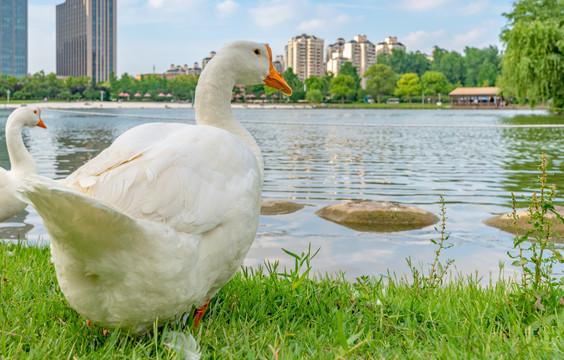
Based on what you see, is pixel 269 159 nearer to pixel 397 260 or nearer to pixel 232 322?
pixel 397 260

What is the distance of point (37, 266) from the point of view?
3.80 m

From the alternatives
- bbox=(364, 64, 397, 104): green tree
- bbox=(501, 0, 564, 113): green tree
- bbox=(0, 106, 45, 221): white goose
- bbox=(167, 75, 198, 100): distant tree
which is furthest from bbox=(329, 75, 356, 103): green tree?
bbox=(0, 106, 45, 221): white goose

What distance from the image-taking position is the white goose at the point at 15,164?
5133 millimetres

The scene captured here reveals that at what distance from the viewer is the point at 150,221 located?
6.97 feet

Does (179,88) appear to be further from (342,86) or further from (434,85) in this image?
(434,85)

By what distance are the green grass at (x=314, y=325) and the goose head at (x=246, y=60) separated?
134 centimetres

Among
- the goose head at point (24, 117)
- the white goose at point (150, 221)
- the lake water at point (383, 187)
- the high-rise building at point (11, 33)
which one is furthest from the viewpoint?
the high-rise building at point (11, 33)

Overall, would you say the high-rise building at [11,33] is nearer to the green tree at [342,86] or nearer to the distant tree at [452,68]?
the green tree at [342,86]

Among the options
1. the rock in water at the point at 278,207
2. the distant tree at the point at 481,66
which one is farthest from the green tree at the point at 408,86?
the rock in water at the point at 278,207

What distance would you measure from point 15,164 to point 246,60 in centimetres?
361

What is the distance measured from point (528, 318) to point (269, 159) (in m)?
→ 12.3

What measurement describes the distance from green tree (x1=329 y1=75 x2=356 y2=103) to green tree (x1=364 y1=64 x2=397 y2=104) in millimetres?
5703

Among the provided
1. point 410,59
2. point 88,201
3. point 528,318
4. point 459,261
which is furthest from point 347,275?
point 410,59

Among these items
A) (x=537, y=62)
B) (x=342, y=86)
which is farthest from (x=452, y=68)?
(x=537, y=62)
